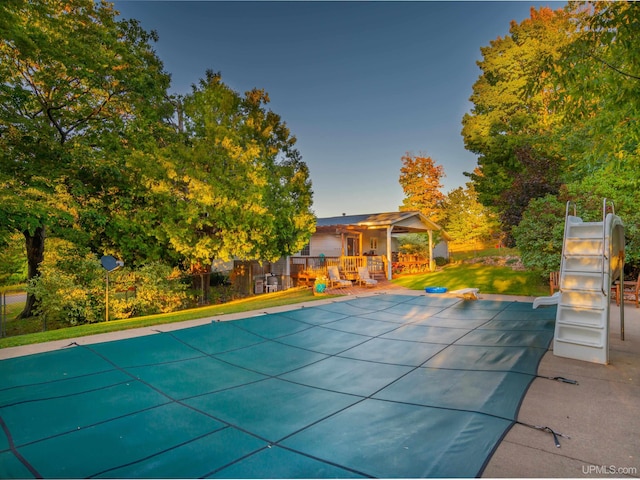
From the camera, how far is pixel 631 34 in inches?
152

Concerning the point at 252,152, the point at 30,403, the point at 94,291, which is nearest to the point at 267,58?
the point at 252,152

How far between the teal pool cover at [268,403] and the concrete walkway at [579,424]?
5.5 inches

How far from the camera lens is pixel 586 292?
5.12m

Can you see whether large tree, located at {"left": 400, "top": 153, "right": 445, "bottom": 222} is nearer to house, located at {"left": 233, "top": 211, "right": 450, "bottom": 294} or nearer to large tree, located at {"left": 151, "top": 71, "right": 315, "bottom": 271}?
house, located at {"left": 233, "top": 211, "right": 450, "bottom": 294}

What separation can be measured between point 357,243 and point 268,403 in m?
17.8

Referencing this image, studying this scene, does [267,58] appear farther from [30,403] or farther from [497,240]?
[497,240]

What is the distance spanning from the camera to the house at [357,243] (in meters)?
17.1

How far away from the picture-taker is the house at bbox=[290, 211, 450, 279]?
17.1 m

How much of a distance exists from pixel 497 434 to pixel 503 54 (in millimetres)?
23072

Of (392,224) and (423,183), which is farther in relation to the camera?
(423,183)

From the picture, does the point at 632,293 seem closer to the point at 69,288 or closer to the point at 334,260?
the point at 334,260

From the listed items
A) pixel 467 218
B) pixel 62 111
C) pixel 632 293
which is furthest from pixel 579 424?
pixel 467 218

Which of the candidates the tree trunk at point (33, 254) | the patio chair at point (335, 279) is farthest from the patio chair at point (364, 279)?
the tree trunk at point (33, 254)

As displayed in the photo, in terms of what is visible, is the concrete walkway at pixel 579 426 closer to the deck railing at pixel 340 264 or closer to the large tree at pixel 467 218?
the deck railing at pixel 340 264
